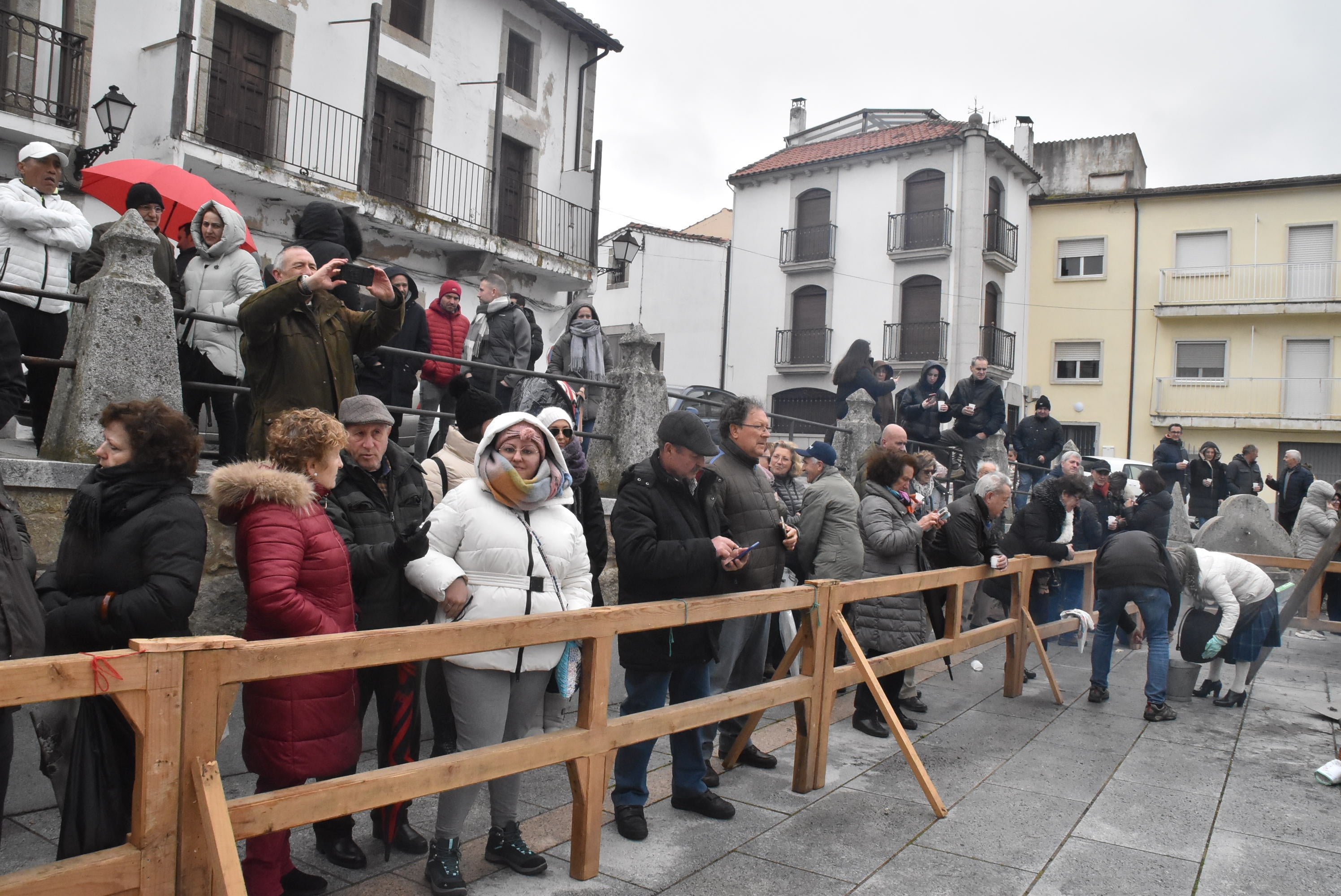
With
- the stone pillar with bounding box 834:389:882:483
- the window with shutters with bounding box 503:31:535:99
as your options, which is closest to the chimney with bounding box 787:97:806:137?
the window with shutters with bounding box 503:31:535:99

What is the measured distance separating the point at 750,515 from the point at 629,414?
2.49 m

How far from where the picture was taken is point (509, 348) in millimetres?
8047

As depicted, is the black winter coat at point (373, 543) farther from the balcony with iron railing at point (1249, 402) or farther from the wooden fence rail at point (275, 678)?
the balcony with iron railing at point (1249, 402)

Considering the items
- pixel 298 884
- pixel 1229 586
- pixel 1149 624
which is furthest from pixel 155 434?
pixel 1229 586

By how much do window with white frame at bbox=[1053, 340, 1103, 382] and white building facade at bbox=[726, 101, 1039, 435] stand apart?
996mm

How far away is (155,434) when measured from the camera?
2.99m

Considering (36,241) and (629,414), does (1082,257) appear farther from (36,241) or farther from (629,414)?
(36,241)

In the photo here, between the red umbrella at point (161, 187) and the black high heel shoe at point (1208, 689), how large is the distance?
8009 mm

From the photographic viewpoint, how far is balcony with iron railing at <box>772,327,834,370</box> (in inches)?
1072

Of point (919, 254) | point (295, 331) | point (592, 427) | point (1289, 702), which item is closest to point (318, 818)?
point (295, 331)

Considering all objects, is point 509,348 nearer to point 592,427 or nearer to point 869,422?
point 592,427

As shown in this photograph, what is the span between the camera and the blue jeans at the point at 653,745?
410 centimetres

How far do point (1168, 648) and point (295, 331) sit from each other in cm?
603

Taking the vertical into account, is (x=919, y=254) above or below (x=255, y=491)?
above
